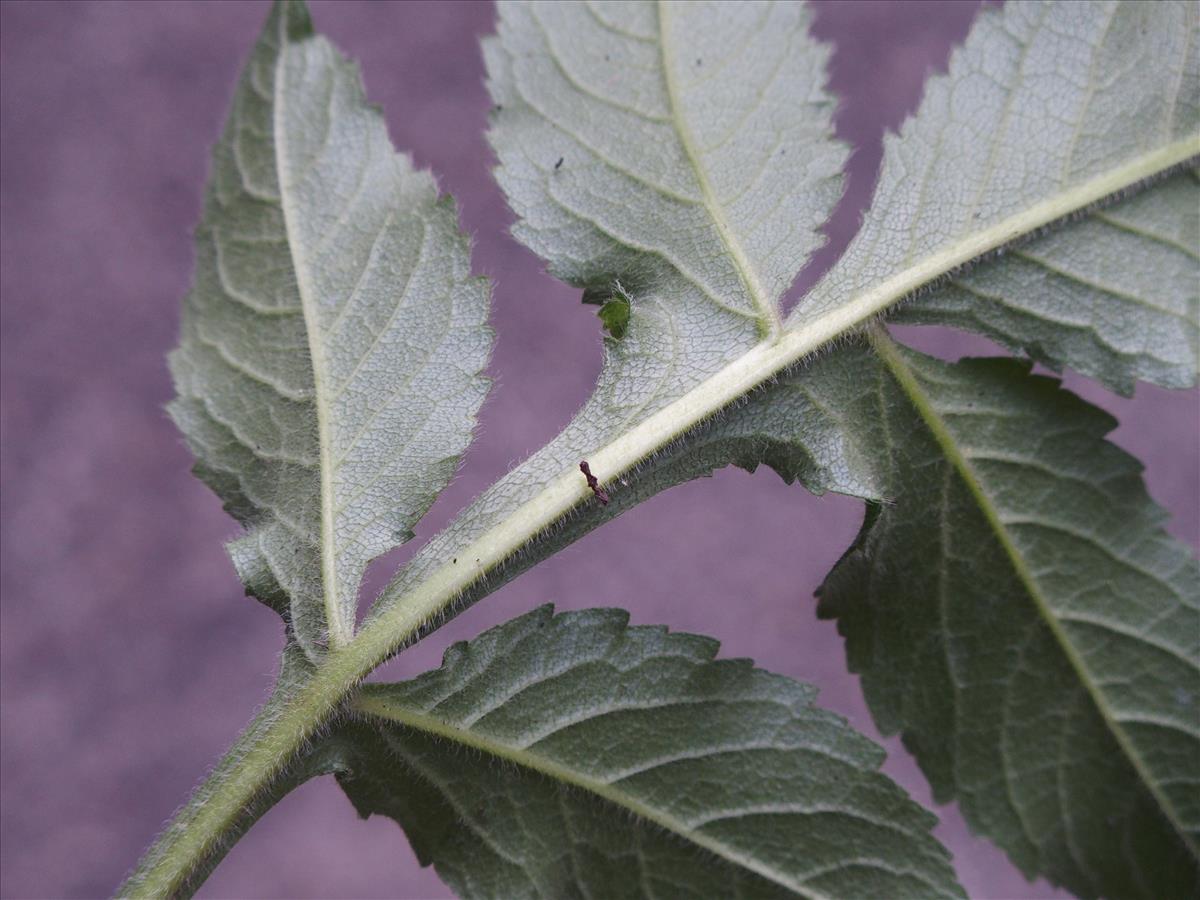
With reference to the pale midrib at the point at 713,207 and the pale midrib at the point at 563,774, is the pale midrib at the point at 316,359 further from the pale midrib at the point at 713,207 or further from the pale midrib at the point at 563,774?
the pale midrib at the point at 713,207

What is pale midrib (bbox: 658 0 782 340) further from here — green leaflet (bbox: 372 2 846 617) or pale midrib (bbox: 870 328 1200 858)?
pale midrib (bbox: 870 328 1200 858)

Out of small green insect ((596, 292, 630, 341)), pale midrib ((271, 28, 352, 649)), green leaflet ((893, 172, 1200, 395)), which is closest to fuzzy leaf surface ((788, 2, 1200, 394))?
green leaflet ((893, 172, 1200, 395))

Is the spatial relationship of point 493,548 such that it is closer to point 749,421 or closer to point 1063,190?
point 749,421

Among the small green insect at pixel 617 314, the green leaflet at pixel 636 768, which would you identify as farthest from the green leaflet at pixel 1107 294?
the green leaflet at pixel 636 768

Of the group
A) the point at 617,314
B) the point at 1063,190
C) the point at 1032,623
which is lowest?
the point at 1032,623

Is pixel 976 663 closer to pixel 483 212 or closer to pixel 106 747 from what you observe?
pixel 483 212

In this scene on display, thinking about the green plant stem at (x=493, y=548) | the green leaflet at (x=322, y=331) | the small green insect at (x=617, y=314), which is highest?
the green leaflet at (x=322, y=331)

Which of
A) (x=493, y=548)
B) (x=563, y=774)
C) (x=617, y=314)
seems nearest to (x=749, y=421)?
(x=617, y=314)

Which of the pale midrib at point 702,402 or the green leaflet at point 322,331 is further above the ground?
the green leaflet at point 322,331

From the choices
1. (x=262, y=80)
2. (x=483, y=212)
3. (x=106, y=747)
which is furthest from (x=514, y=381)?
(x=262, y=80)
